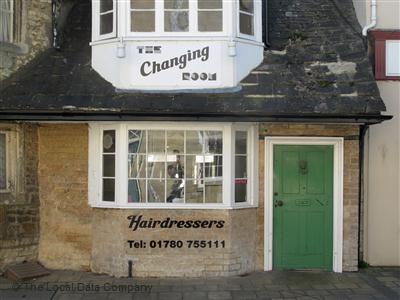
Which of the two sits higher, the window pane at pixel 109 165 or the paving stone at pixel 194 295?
the window pane at pixel 109 165

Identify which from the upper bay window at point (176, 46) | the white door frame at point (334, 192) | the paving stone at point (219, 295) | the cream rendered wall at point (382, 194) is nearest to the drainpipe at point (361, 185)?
the cream rendered wall at point (382, 194)

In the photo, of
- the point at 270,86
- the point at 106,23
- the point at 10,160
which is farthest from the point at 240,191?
the point at 10,160

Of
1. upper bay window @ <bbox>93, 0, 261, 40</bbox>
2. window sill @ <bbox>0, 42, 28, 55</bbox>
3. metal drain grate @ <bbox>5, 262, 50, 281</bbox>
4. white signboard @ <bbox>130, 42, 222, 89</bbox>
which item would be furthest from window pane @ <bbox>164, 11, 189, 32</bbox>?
metal drain grate @ <bbox>5, 262, 50, 281</bbox>

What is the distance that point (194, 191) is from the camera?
8102 mm

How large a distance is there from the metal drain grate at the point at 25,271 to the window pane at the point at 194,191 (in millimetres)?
2504

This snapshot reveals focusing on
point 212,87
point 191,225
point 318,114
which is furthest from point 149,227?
point 318,114

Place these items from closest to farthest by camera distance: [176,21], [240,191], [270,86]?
[270,86] < [176,21] < [240,191]

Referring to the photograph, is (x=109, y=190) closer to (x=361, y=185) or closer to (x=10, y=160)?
(x=10, y=160)

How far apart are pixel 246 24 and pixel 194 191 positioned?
2746mm

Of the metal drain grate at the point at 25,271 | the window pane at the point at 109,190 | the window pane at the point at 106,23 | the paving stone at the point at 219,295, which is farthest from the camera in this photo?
the window pane at the point at 106,23

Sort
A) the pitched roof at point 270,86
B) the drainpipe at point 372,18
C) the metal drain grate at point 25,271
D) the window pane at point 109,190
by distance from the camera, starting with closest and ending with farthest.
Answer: the pitched roof at point 270,86
the metal drain grate at point 25,271
the window pane at point 109,190
the drainpipe at point 372,18

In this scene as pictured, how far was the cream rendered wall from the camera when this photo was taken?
347 inches

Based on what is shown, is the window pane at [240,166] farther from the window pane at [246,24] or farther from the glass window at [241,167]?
the window pane at [246,24]

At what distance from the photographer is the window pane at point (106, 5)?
8.34m
